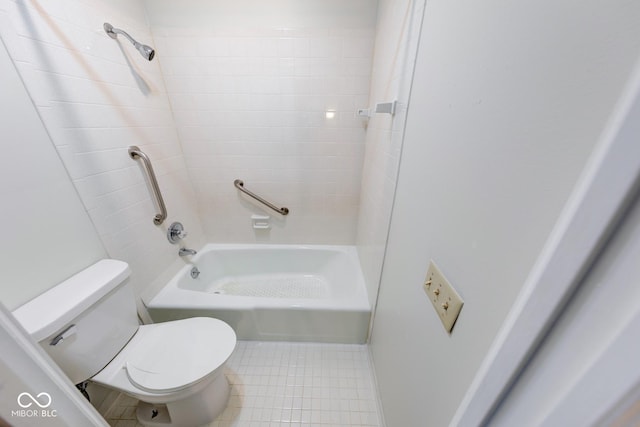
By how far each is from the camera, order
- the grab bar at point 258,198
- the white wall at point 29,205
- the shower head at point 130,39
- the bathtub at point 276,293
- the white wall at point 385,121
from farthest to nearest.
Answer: the grab bar at point 258,198 < the bathtub at point 276,293 < the shower head at point 130,39 < the white wall at point 385,121 < the white wall at point 29,205

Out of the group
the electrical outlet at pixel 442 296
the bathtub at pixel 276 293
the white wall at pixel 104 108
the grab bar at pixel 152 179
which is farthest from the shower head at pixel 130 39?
the electrical outlet at pixel 442 296

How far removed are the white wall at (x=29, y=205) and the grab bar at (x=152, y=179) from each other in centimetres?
34

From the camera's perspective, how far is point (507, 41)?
1.16 ft

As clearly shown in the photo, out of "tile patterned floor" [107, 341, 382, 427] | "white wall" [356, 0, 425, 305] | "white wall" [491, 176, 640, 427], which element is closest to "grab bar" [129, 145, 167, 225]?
"tile patterned floor" [107, 341, 382, 427]

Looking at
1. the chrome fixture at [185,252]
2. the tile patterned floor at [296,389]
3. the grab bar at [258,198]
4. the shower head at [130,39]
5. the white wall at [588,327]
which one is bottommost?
the tile patterned floor at [296,389]

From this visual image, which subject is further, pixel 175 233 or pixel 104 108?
pixel 175 233

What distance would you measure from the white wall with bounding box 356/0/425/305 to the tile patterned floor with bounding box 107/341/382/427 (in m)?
0.47

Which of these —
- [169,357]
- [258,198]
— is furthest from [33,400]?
[258,198]

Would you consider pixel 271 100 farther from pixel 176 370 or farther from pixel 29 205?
pixel 176 370

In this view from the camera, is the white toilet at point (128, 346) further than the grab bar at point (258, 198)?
No

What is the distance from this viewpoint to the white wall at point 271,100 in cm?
134

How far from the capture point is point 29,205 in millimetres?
769

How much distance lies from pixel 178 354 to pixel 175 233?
0.85 meters

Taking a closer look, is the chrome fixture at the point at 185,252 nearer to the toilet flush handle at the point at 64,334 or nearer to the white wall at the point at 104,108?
the white wall at the point at 104,108
